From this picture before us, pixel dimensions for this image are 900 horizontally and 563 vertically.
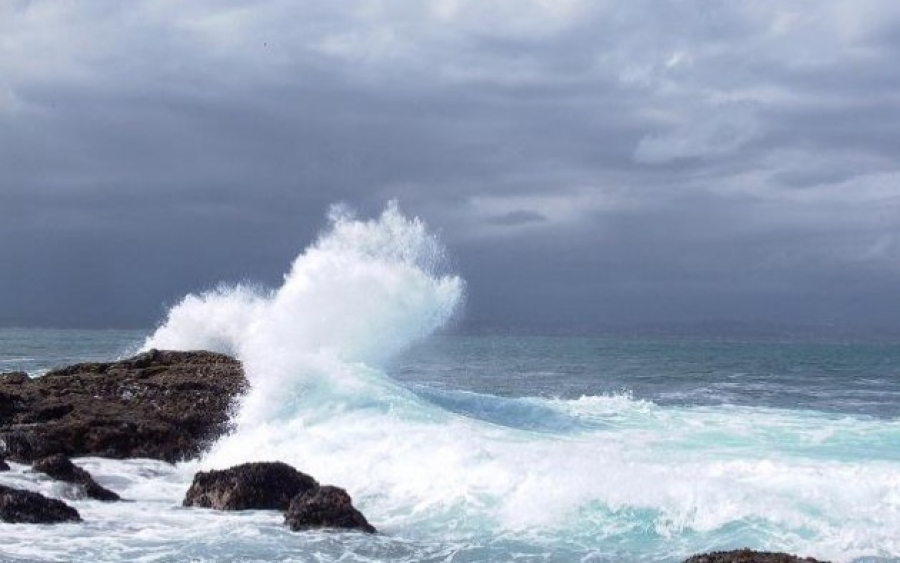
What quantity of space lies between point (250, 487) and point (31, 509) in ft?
8.29

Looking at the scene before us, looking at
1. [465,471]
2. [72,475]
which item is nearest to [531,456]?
[465,471]

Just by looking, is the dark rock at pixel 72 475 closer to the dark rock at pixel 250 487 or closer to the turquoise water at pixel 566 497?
the turquoise water at pixel 566 497

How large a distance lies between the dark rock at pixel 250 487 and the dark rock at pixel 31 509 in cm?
162

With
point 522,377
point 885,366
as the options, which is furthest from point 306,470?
point 885,366

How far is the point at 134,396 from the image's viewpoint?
809 inches

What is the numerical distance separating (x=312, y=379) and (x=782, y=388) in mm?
23428

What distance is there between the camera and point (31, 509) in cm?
1212

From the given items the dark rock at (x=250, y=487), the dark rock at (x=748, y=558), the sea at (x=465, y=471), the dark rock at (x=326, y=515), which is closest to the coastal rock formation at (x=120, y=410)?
the sea at (x=465, y=471)

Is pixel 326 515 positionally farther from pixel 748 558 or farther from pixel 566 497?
pixel 748 558

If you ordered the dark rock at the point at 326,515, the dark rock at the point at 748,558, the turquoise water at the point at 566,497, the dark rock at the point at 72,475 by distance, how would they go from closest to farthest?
1. the dark rock at the point at 748,558
2. the turquoise water at the point at 566,497
3. the dark rock at the point at 326,515
4. the dark rock at the point at 72,475

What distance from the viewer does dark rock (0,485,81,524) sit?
1202 cm

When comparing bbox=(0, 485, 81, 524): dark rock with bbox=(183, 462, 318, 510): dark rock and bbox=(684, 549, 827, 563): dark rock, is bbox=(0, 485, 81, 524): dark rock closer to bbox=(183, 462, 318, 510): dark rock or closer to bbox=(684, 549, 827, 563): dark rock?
bbox=(183, 462, 318, 510): dark rock

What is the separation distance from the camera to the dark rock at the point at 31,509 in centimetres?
1202

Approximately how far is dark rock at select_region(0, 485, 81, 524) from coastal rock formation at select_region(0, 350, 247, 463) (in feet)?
12.8
